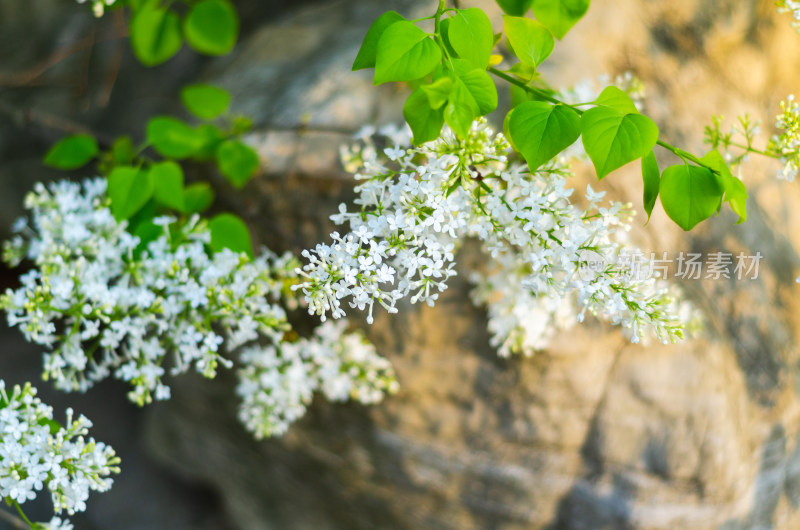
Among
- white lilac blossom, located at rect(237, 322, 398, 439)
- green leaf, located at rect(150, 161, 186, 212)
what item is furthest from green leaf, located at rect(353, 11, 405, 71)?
white lilac blossom, located at rect(237, 322, 398, 439)

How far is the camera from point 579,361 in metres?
1.81

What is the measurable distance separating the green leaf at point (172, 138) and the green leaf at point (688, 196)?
3.93 ft

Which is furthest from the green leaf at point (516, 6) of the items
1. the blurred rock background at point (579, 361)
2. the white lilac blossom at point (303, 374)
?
the white lilac blossom at point (303, 374)

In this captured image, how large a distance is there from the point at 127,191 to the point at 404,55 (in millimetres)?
832

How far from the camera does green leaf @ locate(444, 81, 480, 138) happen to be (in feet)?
3.14

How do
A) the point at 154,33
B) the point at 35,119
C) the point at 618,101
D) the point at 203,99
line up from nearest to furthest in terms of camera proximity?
the point at 618,101 → the point at 203,99 → the point at 154,33 → the point at 35,119

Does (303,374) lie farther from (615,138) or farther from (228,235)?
(615,138)

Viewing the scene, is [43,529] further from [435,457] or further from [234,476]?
[234,476]

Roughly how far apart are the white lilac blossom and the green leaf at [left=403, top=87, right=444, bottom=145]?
0.86m

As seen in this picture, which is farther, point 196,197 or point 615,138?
point 196,197

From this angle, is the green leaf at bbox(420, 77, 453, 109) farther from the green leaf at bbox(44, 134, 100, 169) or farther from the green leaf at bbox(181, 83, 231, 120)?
the green leaf at bbox(44, 134, 100, 169)

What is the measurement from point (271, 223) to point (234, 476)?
51.3 inches

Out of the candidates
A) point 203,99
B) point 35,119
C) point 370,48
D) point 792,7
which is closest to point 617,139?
point 370,48

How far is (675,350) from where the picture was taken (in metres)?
1.79
